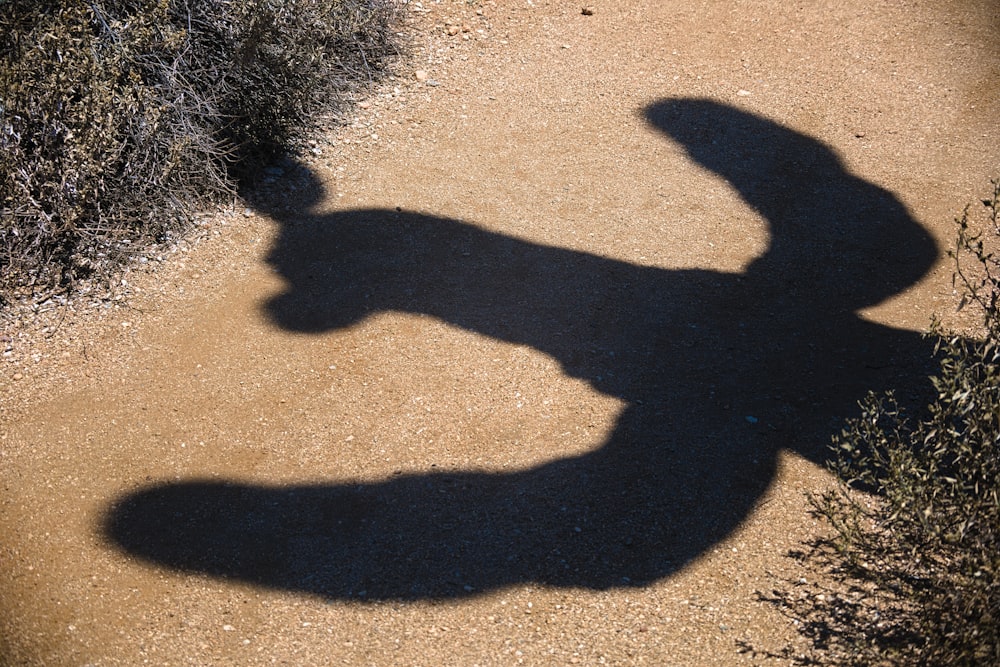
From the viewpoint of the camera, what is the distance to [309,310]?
5.61 meters

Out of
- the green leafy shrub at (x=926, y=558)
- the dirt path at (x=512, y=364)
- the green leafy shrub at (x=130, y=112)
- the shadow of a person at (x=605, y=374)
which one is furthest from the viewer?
the green leafy shrub at (x=130, y=112)

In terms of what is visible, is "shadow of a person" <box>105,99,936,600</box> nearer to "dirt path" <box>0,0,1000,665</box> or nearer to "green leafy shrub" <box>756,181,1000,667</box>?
"dirt path" <box>0,0,1000,665</box>

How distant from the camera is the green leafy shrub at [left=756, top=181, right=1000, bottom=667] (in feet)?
10.1

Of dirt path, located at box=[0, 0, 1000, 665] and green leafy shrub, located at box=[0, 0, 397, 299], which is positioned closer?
dirt path, located at box=[0, 0, 1000, 665]

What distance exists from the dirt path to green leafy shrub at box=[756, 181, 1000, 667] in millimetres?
220

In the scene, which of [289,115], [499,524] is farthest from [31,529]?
[289,115]

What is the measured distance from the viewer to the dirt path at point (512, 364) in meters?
3.87

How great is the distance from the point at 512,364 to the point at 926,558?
2.42 metres

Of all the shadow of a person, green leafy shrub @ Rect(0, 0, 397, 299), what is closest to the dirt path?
the shadow of a person

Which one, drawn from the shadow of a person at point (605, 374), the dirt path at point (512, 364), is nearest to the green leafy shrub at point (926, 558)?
the dirt path at point (512, 364)

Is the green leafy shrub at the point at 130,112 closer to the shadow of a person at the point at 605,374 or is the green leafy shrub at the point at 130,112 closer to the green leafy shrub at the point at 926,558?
the shadow of a person at the point at 605,374

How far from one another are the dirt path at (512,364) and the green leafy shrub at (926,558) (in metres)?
0.22

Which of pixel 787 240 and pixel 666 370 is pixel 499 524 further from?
pixel 787 240

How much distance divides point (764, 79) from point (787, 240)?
7.37ft
